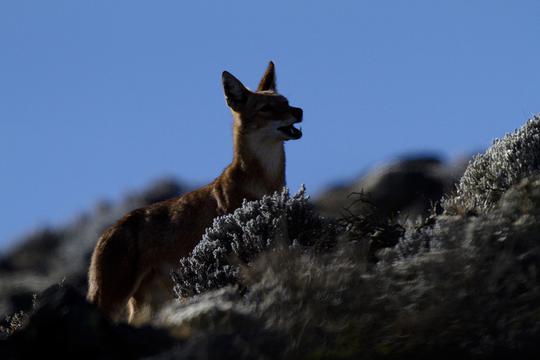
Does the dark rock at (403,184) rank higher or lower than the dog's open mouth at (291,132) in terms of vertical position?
higher

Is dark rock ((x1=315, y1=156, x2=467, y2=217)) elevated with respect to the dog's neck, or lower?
elevated

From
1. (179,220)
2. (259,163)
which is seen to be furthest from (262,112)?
(179,220)

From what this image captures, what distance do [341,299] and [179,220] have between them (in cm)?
486

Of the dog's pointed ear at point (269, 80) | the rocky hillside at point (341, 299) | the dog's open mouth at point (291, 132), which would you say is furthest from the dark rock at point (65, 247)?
the rocky hillside at point (341, 299)

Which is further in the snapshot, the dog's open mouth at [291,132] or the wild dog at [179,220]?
the dog's open mouth at [291,132]

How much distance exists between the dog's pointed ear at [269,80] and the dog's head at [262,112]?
33 cm

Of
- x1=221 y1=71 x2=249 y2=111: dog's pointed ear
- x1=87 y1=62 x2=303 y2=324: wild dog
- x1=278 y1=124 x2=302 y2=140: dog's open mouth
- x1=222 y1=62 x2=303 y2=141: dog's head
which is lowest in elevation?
x1=87 y1=62 x2=303 y2=324: wild dog

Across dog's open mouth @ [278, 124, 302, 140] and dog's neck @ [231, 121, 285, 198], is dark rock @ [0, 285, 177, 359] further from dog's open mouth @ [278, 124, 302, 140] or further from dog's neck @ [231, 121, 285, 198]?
dog's open mouth @ [278, 124, 302, 140]

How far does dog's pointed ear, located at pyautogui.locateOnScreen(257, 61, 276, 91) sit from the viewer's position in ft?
52.3

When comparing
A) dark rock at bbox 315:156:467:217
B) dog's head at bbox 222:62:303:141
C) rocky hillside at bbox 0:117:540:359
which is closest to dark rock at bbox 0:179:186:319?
dark rock at bbox 315:156:467:217

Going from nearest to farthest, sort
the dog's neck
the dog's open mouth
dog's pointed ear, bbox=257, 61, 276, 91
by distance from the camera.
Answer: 1. the dog's neck
2. the dog's open mouth
3. dog's pointed ear, bbox=257, 61, 276, 91

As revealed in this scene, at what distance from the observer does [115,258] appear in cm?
1394

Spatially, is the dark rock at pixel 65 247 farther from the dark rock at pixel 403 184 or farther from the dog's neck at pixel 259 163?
the dog's neck at pixel 259 163

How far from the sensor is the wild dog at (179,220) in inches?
541
